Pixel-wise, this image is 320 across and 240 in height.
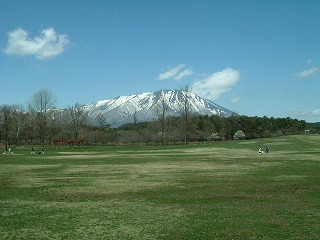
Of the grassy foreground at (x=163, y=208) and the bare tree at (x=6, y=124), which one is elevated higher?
the bare tree at (x=6, y=124)

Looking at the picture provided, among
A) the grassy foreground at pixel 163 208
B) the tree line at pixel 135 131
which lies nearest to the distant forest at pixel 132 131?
the tree line at pixel 135 131

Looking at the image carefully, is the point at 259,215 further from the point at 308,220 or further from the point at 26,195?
the point at 26,195

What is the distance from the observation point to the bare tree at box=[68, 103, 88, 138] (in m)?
127

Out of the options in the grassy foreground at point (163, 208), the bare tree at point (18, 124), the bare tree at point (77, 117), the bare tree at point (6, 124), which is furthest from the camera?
the bare tree at point (77, 117)

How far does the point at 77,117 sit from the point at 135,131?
22.3 metres

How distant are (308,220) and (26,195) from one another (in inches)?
571

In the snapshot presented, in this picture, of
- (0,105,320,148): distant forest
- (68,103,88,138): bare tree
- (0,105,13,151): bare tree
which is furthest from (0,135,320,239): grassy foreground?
(68,103,88,138): bare tree

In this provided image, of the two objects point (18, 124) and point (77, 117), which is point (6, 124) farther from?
point (77, 117)

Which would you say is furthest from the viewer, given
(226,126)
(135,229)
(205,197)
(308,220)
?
(226,126)

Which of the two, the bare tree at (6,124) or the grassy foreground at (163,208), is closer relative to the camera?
the grassy foreground at (163,208)

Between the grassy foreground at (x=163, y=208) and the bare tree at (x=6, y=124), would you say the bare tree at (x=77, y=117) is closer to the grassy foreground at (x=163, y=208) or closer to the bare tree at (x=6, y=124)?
the bare tree at (x=6, y=124)

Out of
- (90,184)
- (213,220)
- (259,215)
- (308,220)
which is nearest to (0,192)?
(90,184)

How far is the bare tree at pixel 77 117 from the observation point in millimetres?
126856

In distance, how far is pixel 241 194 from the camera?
61.1 ft
